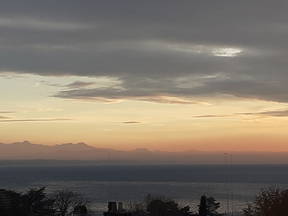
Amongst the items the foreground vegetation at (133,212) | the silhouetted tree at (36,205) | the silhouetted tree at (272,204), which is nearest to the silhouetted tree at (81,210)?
the foreground vegetation at (133,212)

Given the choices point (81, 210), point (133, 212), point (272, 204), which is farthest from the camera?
point (133, 212)

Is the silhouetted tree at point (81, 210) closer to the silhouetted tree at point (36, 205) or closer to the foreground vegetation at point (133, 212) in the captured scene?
the foreground vegetation at point (133, 212)

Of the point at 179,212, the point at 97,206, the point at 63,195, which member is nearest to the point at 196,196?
the point at 97,206

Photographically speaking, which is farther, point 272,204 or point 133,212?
point 133,212

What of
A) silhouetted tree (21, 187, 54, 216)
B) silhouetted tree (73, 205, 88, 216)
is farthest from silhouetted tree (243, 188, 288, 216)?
silhouetted tree (21, 187, 54, 216)

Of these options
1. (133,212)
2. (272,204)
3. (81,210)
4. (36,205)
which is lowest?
(133,212)

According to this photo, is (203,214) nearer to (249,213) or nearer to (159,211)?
(249,213)

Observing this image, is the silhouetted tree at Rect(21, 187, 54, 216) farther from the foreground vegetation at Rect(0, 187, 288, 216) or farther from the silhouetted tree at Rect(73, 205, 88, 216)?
the silhouetted tree at Rect(73, 205, 88, 216)

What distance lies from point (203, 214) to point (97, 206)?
7686cm

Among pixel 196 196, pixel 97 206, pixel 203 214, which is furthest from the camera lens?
pixel 196 196

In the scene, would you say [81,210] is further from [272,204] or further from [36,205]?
[272,204]

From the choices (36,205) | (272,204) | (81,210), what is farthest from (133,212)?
(272,204)

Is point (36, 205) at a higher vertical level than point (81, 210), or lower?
higher

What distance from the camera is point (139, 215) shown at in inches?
1907
